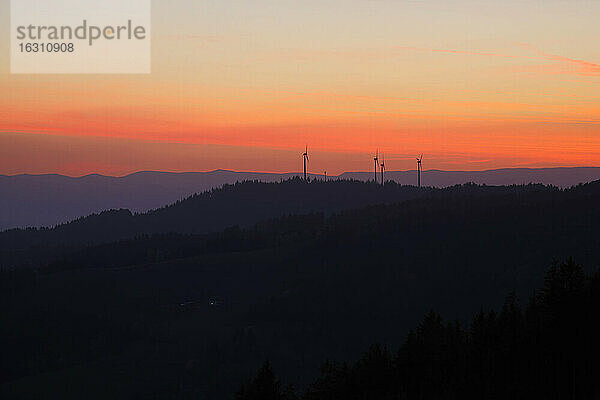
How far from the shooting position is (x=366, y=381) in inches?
3723

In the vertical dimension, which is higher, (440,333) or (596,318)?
(596,318)

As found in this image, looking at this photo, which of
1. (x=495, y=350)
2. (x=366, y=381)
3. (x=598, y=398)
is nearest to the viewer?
(x=598, y=398)

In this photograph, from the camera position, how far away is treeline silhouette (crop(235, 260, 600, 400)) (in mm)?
68500

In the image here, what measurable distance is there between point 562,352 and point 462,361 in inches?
743

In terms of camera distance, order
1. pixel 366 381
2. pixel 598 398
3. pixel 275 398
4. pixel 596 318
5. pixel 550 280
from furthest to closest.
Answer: pixel 366 381
pixel 550 280
pixel 596 318
pixel 275 398
pixel 598 398

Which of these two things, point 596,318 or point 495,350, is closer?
point 596,318

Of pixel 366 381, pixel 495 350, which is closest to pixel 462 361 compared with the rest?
pixel 495 350

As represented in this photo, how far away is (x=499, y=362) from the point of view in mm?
80938

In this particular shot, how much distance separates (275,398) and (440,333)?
36492 mm

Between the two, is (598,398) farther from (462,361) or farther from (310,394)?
(310,394)

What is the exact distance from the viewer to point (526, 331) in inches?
3351

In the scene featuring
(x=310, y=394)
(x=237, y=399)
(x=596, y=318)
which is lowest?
(x=310, y=394)

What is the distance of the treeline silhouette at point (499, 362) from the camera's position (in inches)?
2697

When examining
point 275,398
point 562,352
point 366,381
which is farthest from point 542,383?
point 366,381
